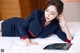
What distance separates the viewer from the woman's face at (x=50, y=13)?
1.39 meters

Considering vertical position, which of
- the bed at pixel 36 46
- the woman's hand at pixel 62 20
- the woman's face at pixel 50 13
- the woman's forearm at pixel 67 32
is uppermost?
the woman's face at pixel 50 13

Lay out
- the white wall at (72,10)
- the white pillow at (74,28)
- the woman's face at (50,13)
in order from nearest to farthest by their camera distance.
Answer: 1. the woman's face at (50,13)
2. the white pillow at (74,28)
3. the white wall at (72,10)

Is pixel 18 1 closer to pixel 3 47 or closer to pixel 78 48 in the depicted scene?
pixel 3 47

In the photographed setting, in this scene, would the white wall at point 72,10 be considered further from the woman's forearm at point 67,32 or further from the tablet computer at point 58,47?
the tablet computer at point 58,47

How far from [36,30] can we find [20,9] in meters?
0.96

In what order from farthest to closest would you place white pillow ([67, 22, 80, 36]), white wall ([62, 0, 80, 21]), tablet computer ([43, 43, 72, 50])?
white wall ([62, 0, 80, 21])
white pillow ([67, 22, 80, 36])
tablet computer ([43, 43, 72, 50])

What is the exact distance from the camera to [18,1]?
7.77ft

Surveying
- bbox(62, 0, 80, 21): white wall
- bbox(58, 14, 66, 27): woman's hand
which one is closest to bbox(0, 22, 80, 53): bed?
bbox(58, 14, 66, 27): woman's hand

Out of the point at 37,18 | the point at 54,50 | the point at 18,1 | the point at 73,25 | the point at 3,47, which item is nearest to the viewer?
the point at 54,50

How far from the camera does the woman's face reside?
1388mm

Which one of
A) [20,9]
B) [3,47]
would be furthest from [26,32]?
[20,9]

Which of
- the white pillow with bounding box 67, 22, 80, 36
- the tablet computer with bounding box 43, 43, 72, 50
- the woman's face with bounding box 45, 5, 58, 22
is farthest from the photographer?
the white pillow with bounding box 67, 22, 80, 36

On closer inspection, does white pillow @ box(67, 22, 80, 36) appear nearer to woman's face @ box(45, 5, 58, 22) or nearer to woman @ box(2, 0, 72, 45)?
woman @ box(2, 0, 72, 45)

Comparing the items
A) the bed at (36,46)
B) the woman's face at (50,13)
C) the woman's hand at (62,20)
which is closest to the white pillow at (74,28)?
the bed at (36,46)
